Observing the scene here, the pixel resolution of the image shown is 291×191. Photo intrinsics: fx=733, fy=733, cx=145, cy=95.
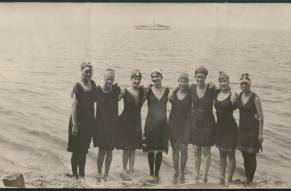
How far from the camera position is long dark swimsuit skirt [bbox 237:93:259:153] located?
7355 millimetres

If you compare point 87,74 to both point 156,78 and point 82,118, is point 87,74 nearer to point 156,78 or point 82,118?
point 82,118

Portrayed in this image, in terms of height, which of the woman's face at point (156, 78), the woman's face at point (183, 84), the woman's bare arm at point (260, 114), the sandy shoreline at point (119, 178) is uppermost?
the woman's face at point (156, 78)

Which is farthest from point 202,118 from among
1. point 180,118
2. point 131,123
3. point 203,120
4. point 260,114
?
point 131,123

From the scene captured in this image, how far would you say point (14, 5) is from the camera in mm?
7426

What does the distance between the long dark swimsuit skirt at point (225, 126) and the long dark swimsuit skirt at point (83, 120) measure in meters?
1.26

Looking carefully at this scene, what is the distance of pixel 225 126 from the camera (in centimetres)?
738

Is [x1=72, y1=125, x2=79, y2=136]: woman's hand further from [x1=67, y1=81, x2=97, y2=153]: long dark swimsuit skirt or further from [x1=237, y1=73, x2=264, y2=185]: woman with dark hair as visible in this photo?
[x1=237, y1=73, x2=264, y2=185]: woman with dark hair

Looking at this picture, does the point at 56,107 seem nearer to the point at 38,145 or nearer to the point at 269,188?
the point at 38,145

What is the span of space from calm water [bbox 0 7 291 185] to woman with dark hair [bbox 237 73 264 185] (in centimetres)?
8

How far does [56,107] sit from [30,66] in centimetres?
50

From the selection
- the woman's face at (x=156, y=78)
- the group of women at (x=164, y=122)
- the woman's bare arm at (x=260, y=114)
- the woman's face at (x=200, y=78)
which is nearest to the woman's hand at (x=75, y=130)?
the group of women at (x=164, y=122)

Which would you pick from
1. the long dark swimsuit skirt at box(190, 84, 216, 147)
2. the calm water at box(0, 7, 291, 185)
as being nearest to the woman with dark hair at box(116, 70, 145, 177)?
the calm water at box(0, 7, 291, 185)

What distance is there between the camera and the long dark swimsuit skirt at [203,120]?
7383mm

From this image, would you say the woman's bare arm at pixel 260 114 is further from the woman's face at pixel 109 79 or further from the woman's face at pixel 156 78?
the woman's face at pixel 109 79
